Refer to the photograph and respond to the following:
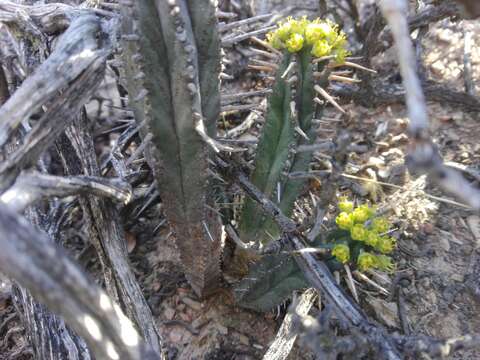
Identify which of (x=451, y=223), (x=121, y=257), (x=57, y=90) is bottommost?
(x=451, y=223)

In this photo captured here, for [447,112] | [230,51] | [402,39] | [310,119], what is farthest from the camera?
[230,51]

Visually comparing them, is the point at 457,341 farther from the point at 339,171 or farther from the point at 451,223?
the point at 451,223

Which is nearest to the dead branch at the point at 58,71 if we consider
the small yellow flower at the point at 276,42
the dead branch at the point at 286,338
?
the small yellow flower at the point at 276,42

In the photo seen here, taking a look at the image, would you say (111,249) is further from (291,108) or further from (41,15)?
(41,15)

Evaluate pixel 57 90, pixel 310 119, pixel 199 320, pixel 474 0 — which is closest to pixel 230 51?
pixel 310 119

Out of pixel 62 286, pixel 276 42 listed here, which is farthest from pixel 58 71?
pixel 276 42

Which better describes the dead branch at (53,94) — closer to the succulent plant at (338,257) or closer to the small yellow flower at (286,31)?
the small yellow flower at (286,31)

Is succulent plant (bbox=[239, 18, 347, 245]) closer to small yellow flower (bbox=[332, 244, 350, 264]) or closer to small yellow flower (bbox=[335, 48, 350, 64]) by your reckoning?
small yellow flower (bbox=[335, 48, 350, 64])
